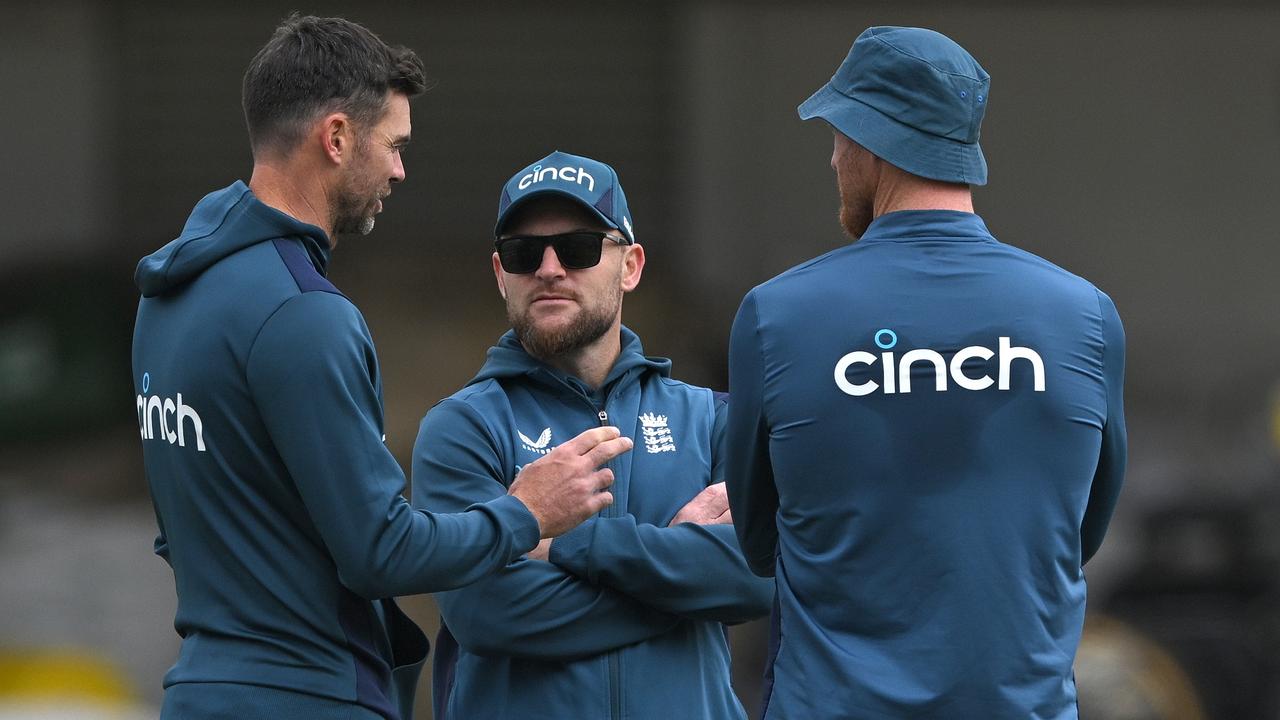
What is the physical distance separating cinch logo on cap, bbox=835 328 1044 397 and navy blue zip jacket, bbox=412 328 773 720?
655 mm

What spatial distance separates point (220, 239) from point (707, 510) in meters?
0.98

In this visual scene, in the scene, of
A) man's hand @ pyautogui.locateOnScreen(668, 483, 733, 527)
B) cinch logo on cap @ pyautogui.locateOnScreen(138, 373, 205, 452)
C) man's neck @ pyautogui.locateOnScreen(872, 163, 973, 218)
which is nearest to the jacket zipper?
man's hand @ pyautogui.locateOnScreen(668, 483, 733, 527)

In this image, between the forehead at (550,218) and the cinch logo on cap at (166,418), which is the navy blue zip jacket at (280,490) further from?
the forehead at (550,218)

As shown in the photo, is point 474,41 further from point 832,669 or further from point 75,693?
point 832,669

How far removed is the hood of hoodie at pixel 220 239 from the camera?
256 centimetres

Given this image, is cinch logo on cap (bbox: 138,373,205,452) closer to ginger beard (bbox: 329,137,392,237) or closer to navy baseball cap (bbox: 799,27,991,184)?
ginger beard (bbox: 329,137,392,237)

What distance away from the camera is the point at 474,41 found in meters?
9.11

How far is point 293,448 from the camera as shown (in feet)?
7.86

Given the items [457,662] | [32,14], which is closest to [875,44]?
[457,662]

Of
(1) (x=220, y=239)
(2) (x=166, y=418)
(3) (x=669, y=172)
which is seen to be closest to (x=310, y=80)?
(1) (x=220, y=239)

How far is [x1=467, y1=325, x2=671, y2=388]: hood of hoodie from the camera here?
307 centimetres

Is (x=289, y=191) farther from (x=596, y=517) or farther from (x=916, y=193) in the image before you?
(x=916, y=193)

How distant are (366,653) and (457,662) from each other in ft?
1.77

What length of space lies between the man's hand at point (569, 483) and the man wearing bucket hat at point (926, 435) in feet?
0.89
